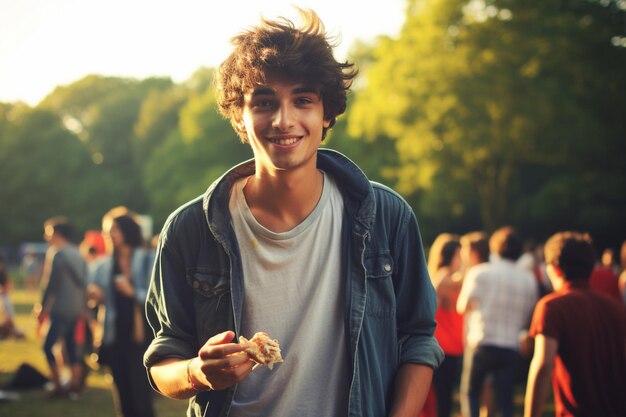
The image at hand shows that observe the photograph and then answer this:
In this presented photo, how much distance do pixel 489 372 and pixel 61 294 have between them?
611 centimetres

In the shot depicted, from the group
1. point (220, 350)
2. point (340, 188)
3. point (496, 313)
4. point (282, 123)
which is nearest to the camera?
point (220, 350)

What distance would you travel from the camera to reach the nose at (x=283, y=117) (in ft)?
8.55

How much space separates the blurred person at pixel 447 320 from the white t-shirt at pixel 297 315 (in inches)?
213

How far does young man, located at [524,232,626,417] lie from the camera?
4.45m

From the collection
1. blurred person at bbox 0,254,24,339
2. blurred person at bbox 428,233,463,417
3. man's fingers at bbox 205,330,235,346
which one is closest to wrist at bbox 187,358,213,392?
man's fingers at bbox 205,330,235,346

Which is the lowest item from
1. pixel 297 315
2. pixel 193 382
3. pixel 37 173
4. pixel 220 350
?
pixel 193 382

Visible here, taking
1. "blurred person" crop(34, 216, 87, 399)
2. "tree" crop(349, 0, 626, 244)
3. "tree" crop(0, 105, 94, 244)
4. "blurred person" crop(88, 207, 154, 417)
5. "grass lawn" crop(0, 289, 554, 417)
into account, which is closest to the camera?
"blurred person" crop(88, 207, 154, 417)

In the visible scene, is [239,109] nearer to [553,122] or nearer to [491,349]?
[491,349]

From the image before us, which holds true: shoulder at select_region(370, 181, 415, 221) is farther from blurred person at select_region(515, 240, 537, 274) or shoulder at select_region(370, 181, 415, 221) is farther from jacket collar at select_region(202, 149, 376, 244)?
blurred person at select_region(515, 240, 537, 274)

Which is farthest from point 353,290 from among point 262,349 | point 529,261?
point 529,261

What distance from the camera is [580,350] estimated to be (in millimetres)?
4535

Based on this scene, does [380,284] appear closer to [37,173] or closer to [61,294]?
[61,294]

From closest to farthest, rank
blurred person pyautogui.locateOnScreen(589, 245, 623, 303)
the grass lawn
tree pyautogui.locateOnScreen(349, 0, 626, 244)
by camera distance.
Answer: blurred person pyautogui.locateOnScreen(589, 245, 623, 303), the grass lawn, tree pyautogui.locateOnScreen(349, 0, 626, 244)

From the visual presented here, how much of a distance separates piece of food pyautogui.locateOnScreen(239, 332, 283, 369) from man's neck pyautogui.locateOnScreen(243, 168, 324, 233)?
0.48m
